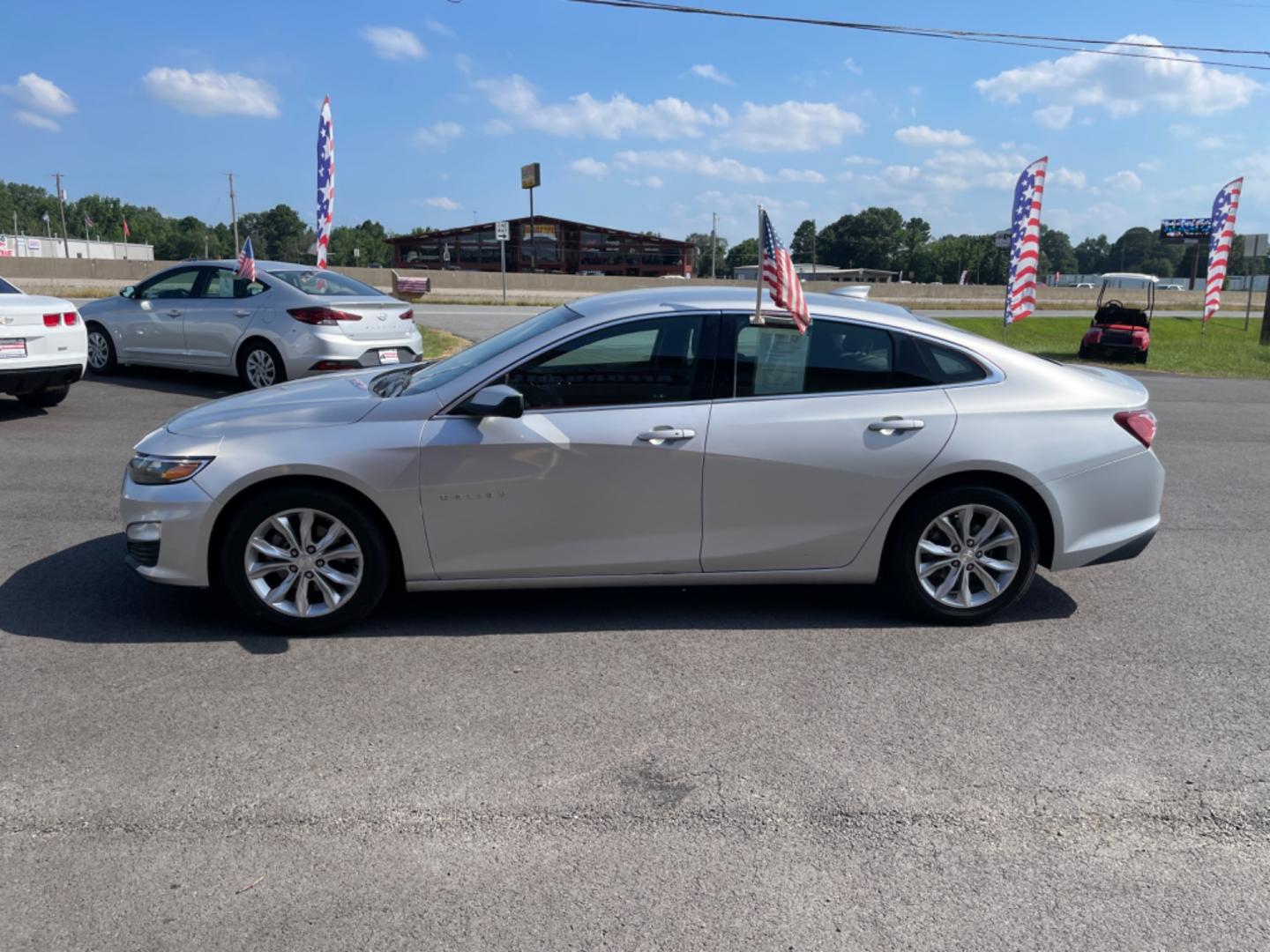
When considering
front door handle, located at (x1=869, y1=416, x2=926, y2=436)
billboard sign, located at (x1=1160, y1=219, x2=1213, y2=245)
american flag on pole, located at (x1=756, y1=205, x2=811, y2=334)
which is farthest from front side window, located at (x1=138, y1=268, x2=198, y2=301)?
billboard sign, located at (x1=1160, y1=219, x2=1213, y2=245)

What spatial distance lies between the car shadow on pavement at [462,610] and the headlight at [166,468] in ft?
2.40

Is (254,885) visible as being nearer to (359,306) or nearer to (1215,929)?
(1215,929)

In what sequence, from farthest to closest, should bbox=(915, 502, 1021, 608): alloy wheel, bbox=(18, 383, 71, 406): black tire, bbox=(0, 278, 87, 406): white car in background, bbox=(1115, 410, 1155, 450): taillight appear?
bbox=(18, 383, 71, 406): black tire → bbox=(0, 278, 87, 406): white car in background → bbox=(1115, 410, 1155, 450): taillight → bbox=(915, 502, 1021, 608): alloy wheel

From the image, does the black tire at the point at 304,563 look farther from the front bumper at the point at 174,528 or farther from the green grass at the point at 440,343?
the green grass at the point at 440,343

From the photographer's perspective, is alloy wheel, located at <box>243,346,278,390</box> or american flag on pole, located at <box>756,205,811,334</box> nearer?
american flag on pole, located at <box>756,205,811,334</box>

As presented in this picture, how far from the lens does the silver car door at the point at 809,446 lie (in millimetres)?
4578

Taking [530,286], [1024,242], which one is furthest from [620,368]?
[530,286]

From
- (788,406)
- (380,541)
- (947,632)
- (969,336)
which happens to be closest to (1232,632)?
(947,632)

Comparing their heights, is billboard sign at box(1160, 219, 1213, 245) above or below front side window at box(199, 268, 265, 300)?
above

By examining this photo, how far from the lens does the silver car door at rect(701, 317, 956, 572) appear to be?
458cm

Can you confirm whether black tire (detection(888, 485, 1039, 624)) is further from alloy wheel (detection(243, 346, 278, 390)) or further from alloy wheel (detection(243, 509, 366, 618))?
alloy wheel (detection(243, 346, 278, 390))

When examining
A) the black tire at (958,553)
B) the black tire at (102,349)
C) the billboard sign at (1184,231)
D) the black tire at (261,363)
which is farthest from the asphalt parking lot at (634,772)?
the billboard sign at (1184,231)

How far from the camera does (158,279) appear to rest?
39.9ft

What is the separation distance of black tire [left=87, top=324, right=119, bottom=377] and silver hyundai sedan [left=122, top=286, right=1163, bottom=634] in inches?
360
